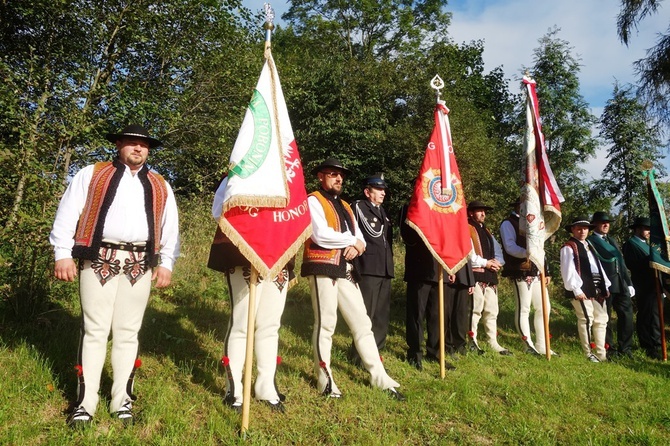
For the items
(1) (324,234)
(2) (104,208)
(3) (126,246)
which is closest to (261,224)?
(1) (324,234)

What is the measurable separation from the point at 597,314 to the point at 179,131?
30.2ft

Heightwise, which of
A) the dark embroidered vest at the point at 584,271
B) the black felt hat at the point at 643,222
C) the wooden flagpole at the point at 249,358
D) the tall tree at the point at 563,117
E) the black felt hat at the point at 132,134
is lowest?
the wooden flagpole at the point at 249,358

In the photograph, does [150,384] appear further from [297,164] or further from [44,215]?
[44,215]

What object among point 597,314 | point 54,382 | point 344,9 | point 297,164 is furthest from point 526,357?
point 344,9

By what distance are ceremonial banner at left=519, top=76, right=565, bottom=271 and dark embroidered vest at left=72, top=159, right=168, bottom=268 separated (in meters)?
4.92

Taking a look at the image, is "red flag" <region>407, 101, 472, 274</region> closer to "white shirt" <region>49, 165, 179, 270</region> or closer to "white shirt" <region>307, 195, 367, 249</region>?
"white shirt" <region>307, 195, 367, 249</region>

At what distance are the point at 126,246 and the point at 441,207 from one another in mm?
3746

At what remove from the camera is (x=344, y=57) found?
81.9 ft

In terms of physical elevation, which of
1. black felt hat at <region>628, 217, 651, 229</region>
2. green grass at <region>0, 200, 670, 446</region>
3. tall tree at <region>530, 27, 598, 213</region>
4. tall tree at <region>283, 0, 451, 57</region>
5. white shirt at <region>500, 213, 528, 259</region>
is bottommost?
green grass at <region>0, 200, 670, 446</region>

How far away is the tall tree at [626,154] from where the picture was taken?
19.1 metres

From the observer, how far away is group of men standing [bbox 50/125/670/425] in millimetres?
3688

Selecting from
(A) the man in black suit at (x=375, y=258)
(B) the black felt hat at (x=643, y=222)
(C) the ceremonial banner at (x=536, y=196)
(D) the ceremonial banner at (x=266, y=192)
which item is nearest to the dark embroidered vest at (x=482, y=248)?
(C) the ceremonial banner at (x=536, y=196)

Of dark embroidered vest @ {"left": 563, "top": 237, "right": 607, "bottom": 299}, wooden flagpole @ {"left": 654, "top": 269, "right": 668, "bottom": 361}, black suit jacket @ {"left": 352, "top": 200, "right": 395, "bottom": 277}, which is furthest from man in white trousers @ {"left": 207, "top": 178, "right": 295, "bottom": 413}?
wooden flagpole @ {"left": 654, "top": 269, "right": 668, "bottom": 361}

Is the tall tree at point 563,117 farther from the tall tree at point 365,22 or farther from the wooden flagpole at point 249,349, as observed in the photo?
the wooden flagpole at point 249,349
